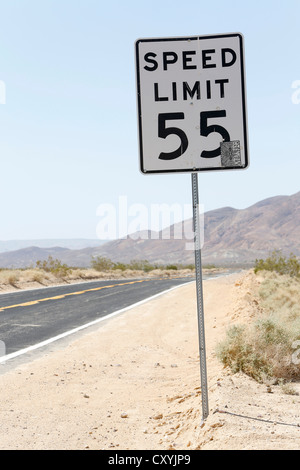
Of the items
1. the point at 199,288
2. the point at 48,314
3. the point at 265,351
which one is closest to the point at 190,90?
the point at 199,288

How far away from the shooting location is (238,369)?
6.13 m

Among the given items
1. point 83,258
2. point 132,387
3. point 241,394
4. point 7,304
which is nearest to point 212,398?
point 241,394

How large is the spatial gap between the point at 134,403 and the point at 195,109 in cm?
353

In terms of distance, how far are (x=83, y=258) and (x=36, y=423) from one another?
16582 centimetres

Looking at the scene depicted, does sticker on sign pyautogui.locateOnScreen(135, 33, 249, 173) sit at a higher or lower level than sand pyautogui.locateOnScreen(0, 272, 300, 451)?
higher

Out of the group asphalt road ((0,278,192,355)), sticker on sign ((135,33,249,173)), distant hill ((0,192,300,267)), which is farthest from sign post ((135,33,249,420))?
distant hill ((0,192,300,267))

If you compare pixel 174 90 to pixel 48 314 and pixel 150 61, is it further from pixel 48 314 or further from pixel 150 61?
pixel 48 314

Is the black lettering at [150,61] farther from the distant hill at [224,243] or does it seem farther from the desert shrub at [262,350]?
the distant hill at [224,243]

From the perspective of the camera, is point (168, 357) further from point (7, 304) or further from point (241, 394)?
point (7, 304)

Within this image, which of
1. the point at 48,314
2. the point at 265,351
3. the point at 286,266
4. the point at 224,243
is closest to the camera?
the point at 265,351

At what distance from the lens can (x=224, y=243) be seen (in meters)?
159

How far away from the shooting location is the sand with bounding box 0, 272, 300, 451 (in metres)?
4.18

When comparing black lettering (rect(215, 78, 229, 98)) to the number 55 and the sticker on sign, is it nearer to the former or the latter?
the sticker on sign

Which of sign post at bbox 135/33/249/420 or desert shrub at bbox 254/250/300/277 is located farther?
desert shrub at bbox 254/250/300/277
